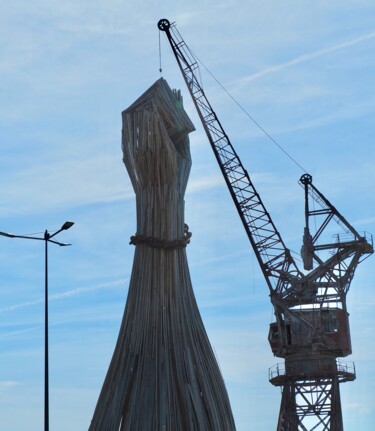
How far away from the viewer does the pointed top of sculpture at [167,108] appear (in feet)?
178

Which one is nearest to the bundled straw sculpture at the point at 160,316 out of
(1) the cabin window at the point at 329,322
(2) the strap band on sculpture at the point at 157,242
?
(2) the strap band on sculpture at the point at 157,242

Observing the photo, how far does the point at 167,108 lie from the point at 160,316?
12.2 metres

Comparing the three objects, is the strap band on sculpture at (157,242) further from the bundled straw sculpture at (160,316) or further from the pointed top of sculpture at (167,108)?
the pointed top of sculpture at (167,108)

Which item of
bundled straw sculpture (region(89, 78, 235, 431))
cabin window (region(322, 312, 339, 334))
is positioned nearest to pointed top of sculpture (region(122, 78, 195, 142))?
bundled straw sculpture (region(89, 78, 235, 431))

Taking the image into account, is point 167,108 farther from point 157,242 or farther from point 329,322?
point 329,322

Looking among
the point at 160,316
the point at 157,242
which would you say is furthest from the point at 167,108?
the point at 160,316

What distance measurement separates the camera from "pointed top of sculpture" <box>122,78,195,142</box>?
54316 millimetres

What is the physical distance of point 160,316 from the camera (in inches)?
1987

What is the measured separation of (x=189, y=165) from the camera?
55.1 meters

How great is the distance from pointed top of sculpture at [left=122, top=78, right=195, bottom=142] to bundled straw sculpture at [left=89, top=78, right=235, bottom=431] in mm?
57

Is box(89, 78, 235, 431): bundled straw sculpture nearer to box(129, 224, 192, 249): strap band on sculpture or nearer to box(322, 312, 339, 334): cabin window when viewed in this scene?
box(129, 224, 192, 249): strap band on sculpture

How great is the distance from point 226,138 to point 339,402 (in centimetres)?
2677

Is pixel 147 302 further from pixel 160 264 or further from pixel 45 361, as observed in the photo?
pixel 45 361

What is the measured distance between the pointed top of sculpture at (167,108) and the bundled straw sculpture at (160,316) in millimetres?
57
